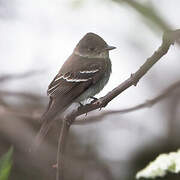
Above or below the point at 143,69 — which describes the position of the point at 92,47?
below

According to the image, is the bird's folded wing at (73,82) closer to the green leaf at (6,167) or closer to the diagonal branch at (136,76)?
the diagonal branch at (136,76)

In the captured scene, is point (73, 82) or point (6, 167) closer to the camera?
point (6, 167)

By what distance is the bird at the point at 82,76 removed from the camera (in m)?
4.05

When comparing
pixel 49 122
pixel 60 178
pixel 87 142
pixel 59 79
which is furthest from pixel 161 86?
pixel 60 178

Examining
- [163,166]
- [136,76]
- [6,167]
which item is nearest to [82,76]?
[163,166]

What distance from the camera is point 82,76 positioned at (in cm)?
451

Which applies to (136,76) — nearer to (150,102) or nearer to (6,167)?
(6,167)

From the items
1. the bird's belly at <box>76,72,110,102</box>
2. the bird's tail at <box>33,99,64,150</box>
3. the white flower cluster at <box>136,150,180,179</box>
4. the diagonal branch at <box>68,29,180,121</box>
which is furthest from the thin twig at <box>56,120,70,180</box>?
the bird's belly at <box>76,72,110,102</box>

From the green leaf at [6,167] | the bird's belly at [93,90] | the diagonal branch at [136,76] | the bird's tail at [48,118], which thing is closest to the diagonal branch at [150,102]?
the bird's tail at [48,118]

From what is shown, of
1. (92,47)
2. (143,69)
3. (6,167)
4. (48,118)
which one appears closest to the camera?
(6,167)

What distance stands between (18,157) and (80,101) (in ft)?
8.42

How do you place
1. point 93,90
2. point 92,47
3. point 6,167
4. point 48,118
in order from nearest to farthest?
point 6,167
point 48,118
point 93,90
point 92,47

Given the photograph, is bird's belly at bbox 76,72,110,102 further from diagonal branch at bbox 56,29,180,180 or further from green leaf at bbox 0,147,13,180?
green leaf at bbox 0,147,13,180

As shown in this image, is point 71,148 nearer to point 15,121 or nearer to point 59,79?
point 15,121
